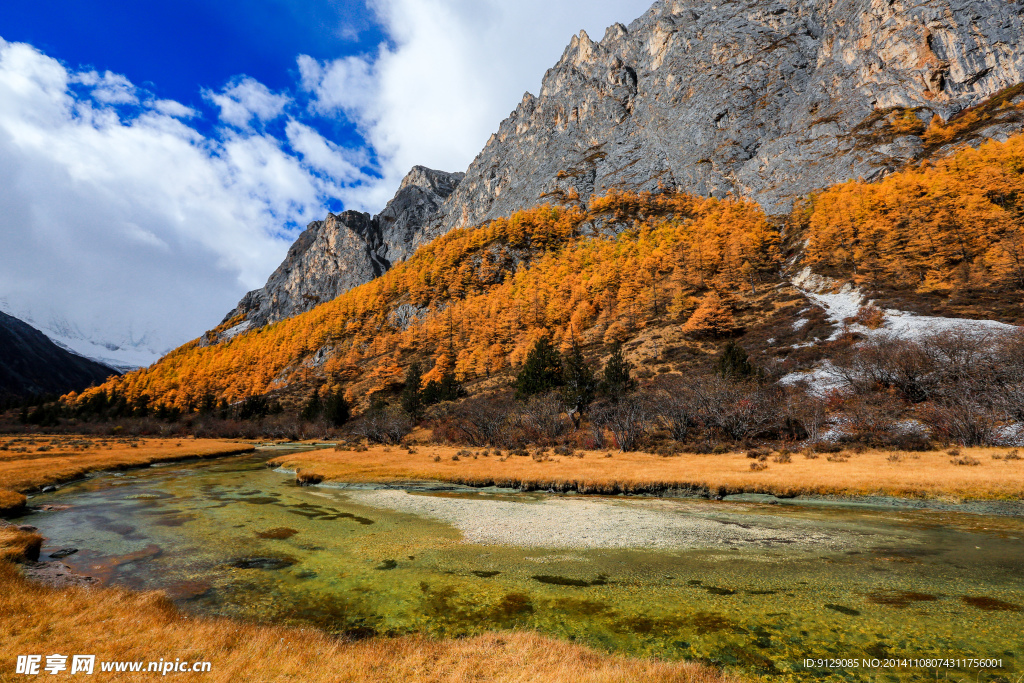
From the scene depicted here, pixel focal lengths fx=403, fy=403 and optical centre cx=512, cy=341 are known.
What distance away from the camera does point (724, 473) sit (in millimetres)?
25719

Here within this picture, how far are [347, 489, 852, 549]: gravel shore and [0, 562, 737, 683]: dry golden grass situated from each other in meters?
7.59

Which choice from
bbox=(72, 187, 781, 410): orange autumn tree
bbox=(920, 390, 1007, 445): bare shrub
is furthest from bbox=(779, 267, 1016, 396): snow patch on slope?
bbox=(72, 187, 781, 410): orange autumn tree

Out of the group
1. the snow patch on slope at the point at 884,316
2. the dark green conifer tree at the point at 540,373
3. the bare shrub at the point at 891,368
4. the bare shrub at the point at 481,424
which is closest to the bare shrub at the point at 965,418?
the bare shrub at the point at 891,368

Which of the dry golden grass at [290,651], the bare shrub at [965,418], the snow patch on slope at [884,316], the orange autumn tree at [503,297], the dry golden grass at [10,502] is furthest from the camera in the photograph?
the orange autumn tree at [503,297]

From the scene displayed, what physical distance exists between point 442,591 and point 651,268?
102 meters

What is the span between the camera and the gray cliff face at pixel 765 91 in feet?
349

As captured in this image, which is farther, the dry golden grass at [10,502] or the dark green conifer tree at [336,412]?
the dark green conifer tree at [336,412]

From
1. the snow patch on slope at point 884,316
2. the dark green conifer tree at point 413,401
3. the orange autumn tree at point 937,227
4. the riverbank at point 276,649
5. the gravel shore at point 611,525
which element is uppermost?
the orange autumn tree at point 937,227

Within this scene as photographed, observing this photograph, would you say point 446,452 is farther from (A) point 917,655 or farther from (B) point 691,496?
(A) point 917,655

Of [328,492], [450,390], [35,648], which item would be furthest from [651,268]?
[35,648]

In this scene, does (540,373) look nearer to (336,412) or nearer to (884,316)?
(884,316)

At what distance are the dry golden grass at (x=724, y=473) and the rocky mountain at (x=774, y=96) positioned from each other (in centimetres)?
11153

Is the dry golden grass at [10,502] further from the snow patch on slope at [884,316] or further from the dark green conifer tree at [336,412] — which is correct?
the snow patch on slope at [884,316]

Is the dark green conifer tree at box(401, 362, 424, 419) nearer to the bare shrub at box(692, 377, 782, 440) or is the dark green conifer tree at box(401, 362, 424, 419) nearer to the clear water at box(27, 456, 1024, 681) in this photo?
the bare shrub at box(692, 377, 782, 440)
